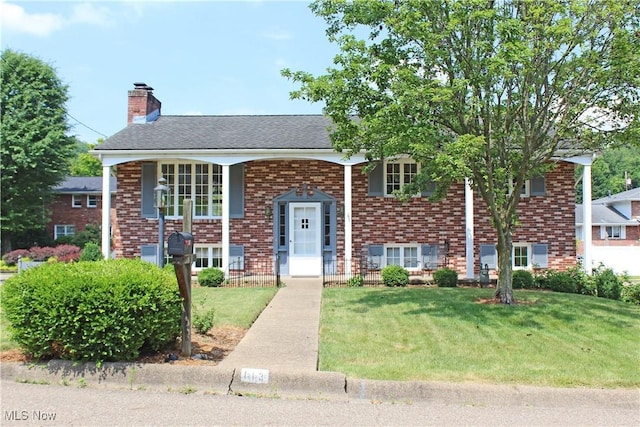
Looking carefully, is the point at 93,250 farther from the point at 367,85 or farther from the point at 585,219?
the point at 585,219

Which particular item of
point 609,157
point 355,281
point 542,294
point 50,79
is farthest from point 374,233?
point 609,157

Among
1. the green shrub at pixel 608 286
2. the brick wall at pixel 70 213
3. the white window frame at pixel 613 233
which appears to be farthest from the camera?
the white window frame at pixel 613 233

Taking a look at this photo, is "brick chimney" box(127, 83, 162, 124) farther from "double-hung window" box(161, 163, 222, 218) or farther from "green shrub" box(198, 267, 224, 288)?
"green shrub" box(198, 267, 224, 288)

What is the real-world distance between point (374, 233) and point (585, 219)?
6612 mm

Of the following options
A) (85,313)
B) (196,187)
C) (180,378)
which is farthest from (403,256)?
(85,313)

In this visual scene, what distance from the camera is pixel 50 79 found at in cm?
2855

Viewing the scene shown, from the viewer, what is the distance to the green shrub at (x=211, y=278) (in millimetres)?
14743

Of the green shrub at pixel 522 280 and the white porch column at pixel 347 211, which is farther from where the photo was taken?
the white porch column at pixel 347 211

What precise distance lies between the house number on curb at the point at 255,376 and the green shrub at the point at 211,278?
8938 mm

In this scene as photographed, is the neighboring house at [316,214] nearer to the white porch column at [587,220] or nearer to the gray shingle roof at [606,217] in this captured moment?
the white porch column at [587,220]


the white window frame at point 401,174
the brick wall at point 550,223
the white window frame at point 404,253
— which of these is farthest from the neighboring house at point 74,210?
the brick wall at point 550,223

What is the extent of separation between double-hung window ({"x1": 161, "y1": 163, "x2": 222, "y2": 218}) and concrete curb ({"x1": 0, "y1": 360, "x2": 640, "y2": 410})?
1155 cm

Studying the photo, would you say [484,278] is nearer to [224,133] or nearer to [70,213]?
[224,133]

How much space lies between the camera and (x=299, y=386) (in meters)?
5.91
